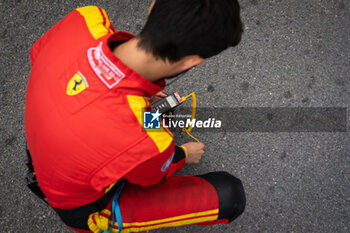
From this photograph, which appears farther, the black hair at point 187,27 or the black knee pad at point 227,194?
the black knee pad at point 227,194

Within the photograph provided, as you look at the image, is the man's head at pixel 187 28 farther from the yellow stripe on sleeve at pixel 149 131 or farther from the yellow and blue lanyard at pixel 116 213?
the yellow and blue lanyard at pixel 116 213

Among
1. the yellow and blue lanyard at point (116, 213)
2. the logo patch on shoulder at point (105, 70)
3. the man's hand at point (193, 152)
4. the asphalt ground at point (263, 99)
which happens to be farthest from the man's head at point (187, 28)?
the asphalt ground at point (263, 99)

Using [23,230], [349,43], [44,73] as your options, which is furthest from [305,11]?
[23,230]

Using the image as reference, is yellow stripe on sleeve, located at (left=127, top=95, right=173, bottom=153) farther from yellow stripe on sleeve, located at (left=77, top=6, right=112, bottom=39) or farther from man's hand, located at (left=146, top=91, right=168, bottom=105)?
man's hand, located at (left=146, top=91, right=168, bottom=105)

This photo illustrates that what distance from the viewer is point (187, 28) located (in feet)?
2.39

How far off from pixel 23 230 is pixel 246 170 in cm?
130

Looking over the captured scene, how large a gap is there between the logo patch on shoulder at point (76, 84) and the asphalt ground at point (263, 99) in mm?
897

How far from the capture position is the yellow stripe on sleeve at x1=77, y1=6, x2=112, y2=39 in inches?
35.0

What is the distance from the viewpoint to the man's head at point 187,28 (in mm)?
726

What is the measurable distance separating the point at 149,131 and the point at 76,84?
249mm

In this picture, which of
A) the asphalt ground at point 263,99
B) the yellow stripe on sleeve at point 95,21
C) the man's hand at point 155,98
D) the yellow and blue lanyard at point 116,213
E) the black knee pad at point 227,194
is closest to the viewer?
the yellow stripe on sleeve at point 95,21

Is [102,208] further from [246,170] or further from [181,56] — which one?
[246,170]

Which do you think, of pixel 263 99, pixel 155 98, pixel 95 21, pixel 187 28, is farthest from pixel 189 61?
pixel 263 99

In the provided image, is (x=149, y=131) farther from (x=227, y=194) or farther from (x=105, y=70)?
(x=227, y=194)
